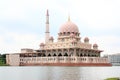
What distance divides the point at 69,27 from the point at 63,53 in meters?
9.13

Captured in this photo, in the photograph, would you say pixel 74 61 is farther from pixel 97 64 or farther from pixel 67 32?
pixel 67 32

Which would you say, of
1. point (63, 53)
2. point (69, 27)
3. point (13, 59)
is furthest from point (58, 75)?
point (69, 27)

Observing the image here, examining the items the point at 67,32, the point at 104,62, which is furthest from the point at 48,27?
the point at 104,62

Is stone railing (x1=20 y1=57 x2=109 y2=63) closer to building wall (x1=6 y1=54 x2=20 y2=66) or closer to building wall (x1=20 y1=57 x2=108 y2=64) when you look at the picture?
building wall (x1=20 y1=57 x2=108 y2=64)

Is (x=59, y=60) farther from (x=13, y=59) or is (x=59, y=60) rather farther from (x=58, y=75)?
(x=58, y=75)

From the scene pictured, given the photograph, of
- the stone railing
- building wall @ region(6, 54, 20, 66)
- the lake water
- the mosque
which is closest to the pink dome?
the mosque

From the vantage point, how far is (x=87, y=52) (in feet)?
293

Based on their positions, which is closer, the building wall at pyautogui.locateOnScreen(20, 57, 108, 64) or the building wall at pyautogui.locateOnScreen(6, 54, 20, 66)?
the building wall at pyautogui.locateOnScreen(20, 57, 108, 64)

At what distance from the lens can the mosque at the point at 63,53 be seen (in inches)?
3250

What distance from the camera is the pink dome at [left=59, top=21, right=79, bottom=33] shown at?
91938 millimetres

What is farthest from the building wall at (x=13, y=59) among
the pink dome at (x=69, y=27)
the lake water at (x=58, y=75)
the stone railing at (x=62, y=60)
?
the lake water at (x=58, y=75)

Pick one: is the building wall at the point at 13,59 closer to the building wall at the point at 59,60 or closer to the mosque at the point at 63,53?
the mosque at the point at 63,53

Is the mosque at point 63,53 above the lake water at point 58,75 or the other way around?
above

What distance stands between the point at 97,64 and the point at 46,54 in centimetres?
1619
